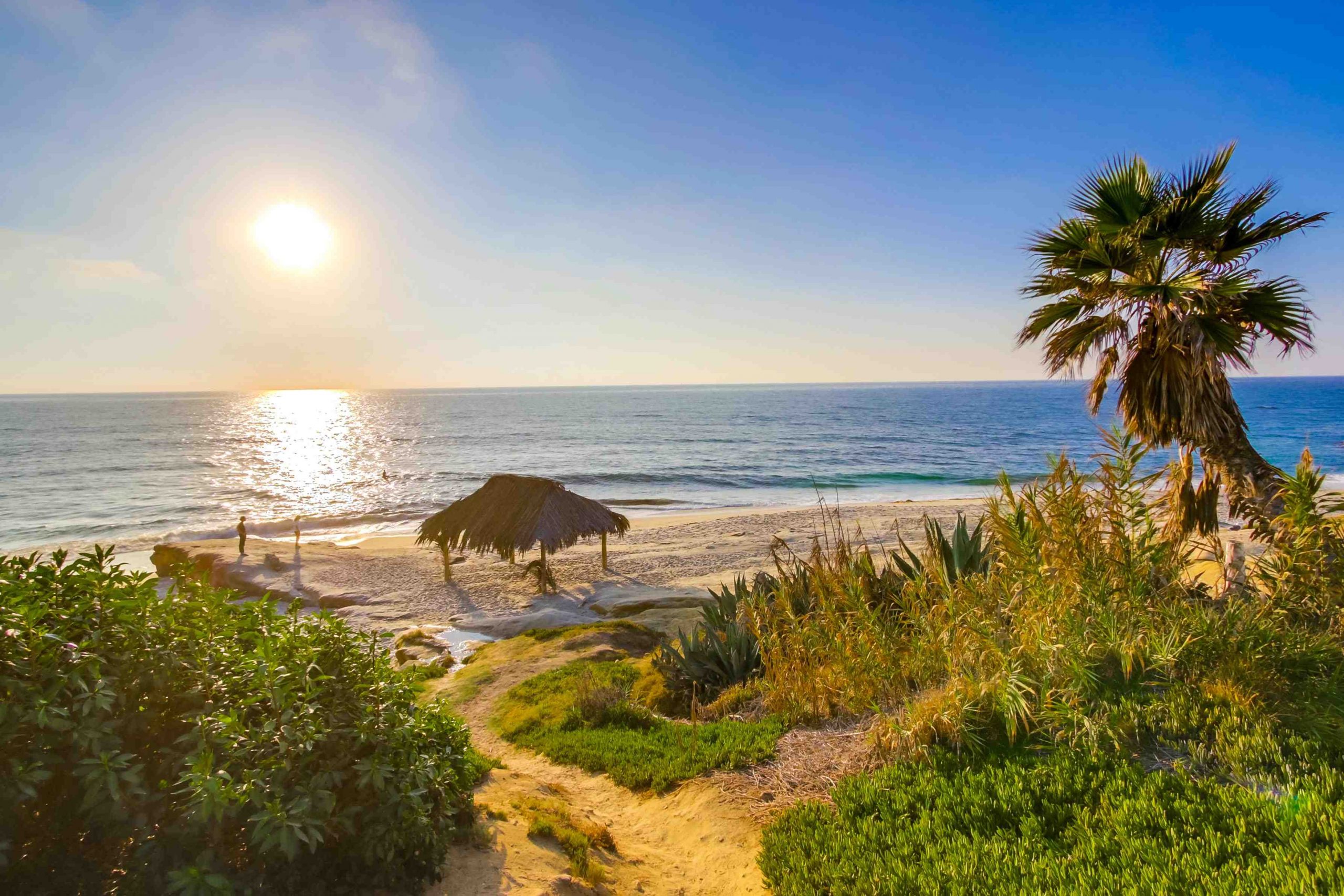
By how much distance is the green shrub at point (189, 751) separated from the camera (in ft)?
8.59

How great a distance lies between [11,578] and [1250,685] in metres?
6.65

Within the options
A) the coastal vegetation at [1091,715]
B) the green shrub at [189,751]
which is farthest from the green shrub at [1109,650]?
the green shrub at [189,751]

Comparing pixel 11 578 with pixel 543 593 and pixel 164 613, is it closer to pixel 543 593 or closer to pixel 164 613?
pixel 164 613

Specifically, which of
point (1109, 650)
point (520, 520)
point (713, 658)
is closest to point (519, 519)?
point (520, 520)

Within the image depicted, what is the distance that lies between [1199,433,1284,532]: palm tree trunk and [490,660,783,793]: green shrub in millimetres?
5792

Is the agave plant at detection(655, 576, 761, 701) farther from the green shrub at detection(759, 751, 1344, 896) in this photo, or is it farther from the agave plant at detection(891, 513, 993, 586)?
the green shrub at detection(759, 751, 1344, 896)

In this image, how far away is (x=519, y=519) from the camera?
1700 centimetres

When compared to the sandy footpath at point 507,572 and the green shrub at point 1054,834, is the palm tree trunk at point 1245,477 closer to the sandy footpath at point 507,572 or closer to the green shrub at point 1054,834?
the green shrub at point 1054,834

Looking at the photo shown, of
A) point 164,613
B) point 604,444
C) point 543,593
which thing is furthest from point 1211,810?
point 604,444

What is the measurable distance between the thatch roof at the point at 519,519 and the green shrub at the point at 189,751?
1324 centimetres

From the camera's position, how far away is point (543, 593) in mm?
17219

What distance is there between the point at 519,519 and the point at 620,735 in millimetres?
11084

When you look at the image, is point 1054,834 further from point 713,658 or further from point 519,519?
point 519,519

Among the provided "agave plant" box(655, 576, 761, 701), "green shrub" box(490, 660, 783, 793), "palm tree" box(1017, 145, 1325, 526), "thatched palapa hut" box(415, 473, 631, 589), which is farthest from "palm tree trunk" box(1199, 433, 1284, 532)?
"thatched palapa hut" box(415, 473, 631, 589)
